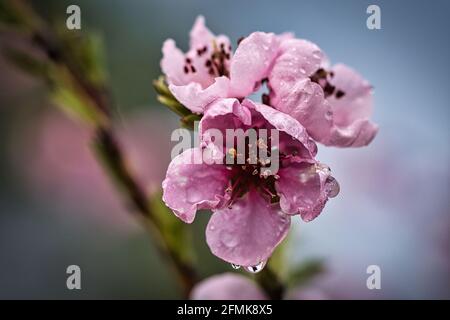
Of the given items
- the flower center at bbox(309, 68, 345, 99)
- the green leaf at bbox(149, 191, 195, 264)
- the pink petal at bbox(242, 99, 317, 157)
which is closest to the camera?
the pink petal at bbox(242, 99, 317, 157)

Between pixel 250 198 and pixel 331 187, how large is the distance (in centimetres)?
7

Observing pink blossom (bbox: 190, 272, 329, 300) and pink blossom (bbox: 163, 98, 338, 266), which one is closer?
pink blossom (bbox: 163, 98, 338, 266)

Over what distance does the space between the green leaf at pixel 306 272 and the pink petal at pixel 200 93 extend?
31cm

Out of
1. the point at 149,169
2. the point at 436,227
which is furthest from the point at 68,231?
the point at 436,227

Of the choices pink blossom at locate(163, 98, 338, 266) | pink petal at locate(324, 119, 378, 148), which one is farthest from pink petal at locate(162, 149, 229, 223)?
pink petal at locate(324, 119, 378, 148)

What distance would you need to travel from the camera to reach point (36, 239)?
56.9 inches

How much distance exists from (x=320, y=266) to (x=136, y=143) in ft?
2.54

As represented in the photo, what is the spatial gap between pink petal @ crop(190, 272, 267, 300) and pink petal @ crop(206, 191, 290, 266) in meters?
0.16

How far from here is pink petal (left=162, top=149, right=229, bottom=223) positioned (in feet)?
1.71

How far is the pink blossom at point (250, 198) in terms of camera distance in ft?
1.70

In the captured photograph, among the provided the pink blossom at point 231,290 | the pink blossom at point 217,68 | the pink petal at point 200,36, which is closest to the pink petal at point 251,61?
the pink blossom at point 217,68

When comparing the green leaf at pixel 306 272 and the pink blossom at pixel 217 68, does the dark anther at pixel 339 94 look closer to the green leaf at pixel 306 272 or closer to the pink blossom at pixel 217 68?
the pink blossom at pixel 217 68

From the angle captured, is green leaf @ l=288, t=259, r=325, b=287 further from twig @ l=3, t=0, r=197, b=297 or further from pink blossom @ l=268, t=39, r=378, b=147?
pink blossom @ l=268, t=39, r=378, b=147

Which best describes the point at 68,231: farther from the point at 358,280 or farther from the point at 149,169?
the point at 358,280
